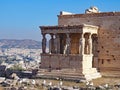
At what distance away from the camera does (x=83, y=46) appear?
3209 centimetres

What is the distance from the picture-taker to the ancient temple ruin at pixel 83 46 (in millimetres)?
32031

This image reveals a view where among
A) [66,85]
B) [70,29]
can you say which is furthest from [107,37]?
[66,85]

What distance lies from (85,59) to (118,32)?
362 cm

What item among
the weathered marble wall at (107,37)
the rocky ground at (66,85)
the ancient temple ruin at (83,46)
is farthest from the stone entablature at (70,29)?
the rocky ground at (66,85)

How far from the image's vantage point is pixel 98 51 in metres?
34.3

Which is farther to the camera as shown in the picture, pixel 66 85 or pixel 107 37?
pixel 107 37

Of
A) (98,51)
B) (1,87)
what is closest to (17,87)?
(1,87)

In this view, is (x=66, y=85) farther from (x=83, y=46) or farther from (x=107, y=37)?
(x=107, y=37)

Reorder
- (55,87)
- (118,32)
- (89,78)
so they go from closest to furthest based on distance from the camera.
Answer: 1. (55,87)
2. (89,78)
3. (118,32)

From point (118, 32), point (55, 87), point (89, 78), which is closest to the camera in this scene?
point (55, 87)

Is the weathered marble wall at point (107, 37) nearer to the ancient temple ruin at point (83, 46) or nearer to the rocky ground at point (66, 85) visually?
the ancient temple ruin at point (83, 46)

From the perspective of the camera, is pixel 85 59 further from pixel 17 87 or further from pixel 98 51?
pixel 17 87

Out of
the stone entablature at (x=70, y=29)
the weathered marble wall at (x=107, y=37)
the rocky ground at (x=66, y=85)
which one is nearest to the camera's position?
the rocky ground at (x=66, y=85)

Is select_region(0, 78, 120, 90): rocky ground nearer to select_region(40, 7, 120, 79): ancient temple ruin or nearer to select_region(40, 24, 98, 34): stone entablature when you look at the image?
select_region(40, 7, 120, 79): ancient temple ruin
